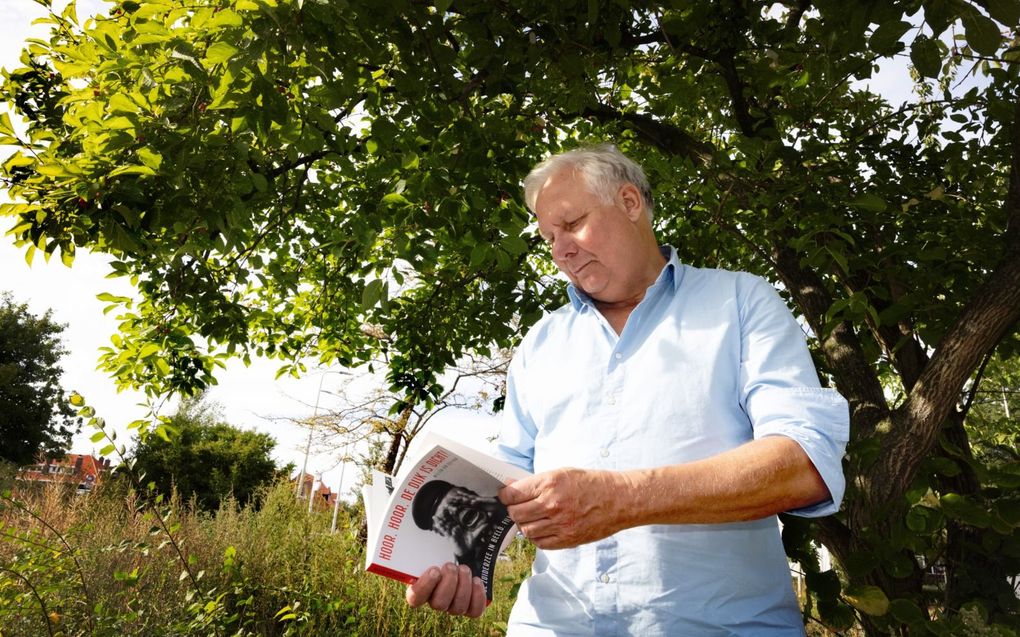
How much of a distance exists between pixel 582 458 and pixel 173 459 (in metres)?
27.2

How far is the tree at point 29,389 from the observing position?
88.1ft

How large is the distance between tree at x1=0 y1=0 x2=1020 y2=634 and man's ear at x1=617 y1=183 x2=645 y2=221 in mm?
783

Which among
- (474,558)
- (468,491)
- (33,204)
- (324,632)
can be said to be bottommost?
(324,632)

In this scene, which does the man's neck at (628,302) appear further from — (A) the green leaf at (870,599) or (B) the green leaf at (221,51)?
(A) the green leaf at (870,599)

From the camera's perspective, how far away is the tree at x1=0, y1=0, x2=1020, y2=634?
2.25 m

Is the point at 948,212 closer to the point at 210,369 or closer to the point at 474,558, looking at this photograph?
the point at 474,558

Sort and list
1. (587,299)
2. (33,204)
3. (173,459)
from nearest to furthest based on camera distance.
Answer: (587,299) < (33,204) < (173,459)

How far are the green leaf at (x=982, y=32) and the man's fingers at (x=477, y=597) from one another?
1890 mm

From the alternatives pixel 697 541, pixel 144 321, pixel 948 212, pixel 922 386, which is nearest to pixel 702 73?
pixel 948 212

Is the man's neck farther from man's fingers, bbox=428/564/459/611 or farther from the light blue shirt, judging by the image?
man's fingers, bbox=428/564/459/611

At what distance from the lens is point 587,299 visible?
1885mm

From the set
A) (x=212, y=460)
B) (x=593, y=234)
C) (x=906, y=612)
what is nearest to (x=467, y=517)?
(x=593, y=234)

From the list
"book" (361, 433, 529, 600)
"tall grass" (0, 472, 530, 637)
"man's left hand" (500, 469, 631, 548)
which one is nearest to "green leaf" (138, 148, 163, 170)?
"book" (361, 433, 529, 600)

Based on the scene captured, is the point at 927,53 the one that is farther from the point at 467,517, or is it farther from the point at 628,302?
the point at 467,517
